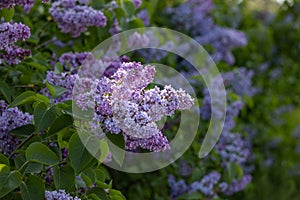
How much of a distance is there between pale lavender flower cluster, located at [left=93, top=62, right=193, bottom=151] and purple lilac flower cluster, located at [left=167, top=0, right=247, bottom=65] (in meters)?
2.18

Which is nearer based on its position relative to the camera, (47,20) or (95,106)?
(95,106)

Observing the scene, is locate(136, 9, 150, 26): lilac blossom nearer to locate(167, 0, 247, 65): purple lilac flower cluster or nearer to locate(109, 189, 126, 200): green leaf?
locate(167, 0, 247, 65): purple lilac flower cluster

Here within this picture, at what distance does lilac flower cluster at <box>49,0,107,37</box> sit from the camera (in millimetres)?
2145

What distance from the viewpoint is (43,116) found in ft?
5.20

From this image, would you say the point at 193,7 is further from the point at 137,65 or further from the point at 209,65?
the point at 137,65

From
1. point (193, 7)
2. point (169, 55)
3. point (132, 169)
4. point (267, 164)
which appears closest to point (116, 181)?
point (132, 169)

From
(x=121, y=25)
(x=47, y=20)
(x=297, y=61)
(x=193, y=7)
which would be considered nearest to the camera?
(x=121, y=25)

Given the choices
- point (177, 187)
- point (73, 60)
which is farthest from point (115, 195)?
point (177, 187)

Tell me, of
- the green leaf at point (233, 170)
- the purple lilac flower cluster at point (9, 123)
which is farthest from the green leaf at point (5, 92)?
the green leaf at point (233, 170)

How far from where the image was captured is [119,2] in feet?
7.79

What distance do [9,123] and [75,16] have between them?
0.59 meters

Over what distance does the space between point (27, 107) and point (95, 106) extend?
22.4 inches

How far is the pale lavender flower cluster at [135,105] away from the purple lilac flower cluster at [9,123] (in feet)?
1.27

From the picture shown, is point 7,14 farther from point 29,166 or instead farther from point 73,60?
point 29,166
